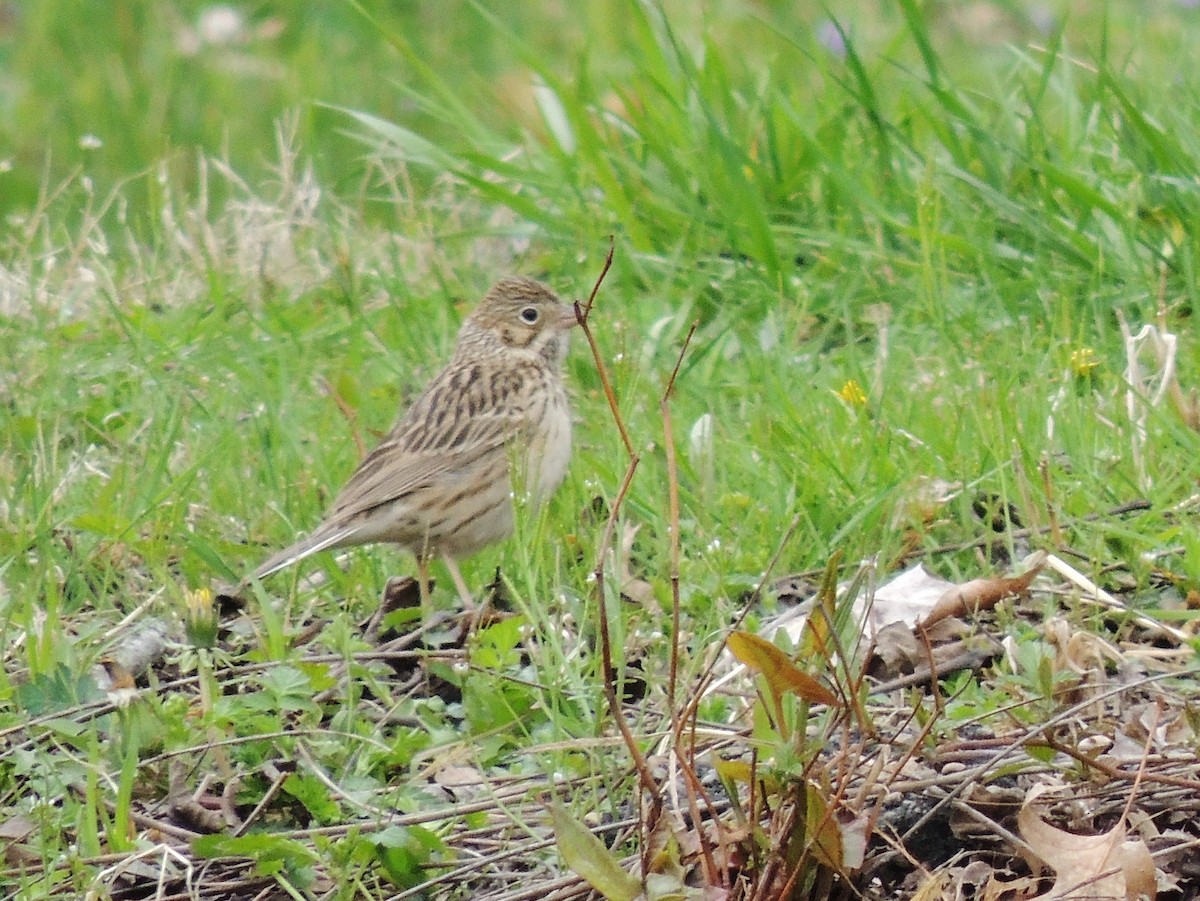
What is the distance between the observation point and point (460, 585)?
16.4ft

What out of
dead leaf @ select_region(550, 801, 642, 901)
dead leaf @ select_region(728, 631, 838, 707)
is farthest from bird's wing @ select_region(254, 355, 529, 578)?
dead leaf @ select_region(728, 631, 838, 707)

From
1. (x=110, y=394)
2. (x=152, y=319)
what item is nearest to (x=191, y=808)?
(x=110, y=394)

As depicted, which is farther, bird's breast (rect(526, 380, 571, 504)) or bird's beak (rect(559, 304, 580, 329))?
bird's beak (rect(559, 304, 580, 329))

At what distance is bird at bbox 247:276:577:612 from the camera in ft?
17.3

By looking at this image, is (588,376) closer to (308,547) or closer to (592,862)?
(308,547)

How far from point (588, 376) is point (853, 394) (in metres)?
1.16

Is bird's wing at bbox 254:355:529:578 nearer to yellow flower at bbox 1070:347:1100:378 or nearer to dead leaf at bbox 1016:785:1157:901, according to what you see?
yellow flower at bbox 1070:347:1100:378

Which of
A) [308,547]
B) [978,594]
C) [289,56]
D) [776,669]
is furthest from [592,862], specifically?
[289,56]

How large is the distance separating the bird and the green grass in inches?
4.9

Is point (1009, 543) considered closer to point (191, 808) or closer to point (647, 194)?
point (191, 808)

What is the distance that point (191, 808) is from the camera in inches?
151

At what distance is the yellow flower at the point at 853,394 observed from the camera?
5.54 meters

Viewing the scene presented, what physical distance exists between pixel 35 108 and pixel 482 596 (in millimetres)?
7808

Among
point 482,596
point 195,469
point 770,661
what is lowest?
point 482,596
